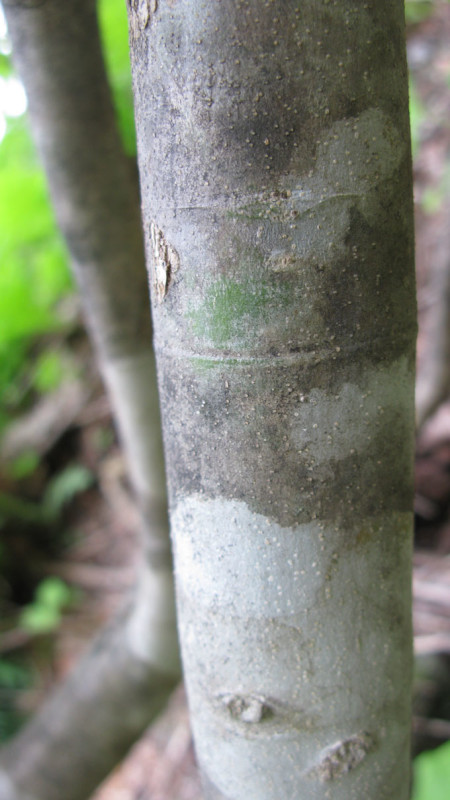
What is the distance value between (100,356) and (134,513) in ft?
6.35

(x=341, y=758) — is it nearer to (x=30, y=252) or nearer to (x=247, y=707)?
(x=247, y=707)

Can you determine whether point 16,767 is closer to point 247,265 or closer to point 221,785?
point 221,785

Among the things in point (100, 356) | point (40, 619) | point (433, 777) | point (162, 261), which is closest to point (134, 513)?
point (40, 619)

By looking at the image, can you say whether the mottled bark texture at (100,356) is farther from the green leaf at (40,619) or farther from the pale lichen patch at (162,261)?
the green leaf at (40,619)

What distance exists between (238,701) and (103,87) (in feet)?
2.85

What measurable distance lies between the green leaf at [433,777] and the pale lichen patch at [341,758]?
0.53 metres

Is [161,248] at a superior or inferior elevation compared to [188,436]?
superior

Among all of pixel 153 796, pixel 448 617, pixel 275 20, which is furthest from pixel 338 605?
pixel 153 796

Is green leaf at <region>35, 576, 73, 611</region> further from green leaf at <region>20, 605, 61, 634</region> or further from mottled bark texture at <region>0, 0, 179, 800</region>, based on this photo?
mottled bark texture at <region>0, 0, 179, 800</region>

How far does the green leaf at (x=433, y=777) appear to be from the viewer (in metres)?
0.90

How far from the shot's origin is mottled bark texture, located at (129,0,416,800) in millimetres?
370

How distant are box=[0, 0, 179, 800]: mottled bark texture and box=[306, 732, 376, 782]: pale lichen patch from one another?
2.61ft

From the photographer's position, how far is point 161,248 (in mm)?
419

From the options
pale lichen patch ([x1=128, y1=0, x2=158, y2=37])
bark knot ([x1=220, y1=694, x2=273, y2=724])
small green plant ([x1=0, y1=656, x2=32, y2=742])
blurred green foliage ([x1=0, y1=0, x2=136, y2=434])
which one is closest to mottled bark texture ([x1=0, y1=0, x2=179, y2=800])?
pale lichen patch ([x1=128, y1=0, x2=158, y2=37])
